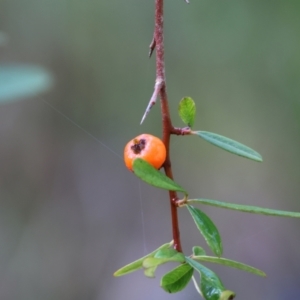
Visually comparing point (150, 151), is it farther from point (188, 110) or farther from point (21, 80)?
point (21, 80)

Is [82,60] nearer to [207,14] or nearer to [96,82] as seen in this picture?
[96,82]

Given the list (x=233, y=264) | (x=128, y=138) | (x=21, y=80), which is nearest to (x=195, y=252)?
(x=233, y=264)

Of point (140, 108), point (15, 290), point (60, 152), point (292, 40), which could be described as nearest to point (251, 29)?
point (292, 40)

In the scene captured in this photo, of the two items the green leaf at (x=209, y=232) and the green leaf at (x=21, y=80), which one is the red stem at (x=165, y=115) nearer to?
the green leaf at (x=209, y=232)

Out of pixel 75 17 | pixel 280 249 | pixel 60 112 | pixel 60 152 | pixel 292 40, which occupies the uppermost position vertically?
pixel 75 17

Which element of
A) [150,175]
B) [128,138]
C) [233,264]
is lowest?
[128,138]

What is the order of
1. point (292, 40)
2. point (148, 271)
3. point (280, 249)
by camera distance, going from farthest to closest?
point (280, 249)
point (292, 40)
point (148, 271)

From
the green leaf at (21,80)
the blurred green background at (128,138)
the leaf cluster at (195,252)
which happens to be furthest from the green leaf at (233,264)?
the blurred green background at (128,138)
